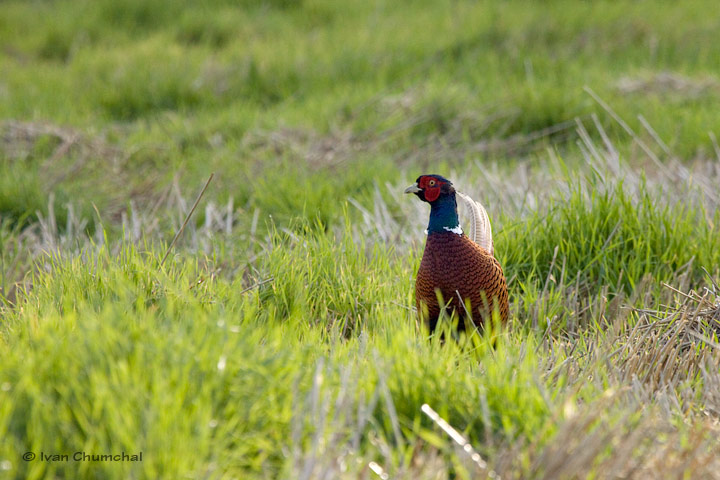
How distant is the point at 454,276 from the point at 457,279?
1 centimetres

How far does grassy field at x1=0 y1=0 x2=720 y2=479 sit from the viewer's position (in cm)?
158

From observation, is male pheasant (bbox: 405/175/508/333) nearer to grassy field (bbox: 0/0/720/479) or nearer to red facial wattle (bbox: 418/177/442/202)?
red facial wattle (bbox: 418/177/442/202)

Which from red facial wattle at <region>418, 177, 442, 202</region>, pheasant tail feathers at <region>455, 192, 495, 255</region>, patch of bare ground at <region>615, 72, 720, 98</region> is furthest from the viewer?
patch of bare ground at <region>615, 72, 720, 98</region>

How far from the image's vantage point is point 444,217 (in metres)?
2.50

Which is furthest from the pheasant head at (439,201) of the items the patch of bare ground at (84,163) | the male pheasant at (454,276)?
the patch of bare ground at (84,163)

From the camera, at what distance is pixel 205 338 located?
5.76ft

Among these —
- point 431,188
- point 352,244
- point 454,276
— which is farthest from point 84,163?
point 454,276

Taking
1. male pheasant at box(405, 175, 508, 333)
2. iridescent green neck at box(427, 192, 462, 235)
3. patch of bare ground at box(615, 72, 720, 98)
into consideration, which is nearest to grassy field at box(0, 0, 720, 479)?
patch of bare ground at box(615, 72, 720, 98)

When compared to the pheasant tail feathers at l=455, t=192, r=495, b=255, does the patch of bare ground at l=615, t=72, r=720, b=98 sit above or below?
above

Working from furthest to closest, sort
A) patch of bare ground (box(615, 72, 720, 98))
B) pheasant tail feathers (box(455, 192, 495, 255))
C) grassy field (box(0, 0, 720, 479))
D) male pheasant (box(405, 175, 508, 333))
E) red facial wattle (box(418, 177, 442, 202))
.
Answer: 1. patch of bare ground (box(615, 72, 720, 98))
2. pheasant tail feathers (box(455, 192, 495, 255))
3. red facial wattle (box(418, 177, 442, 202))
4. male pheasant (box(405, 175, 508, 333))
5. grassy field (box(0, 0, 720, 479))

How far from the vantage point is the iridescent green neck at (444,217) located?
2477 millimetres

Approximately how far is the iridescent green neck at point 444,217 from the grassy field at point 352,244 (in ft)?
1.24

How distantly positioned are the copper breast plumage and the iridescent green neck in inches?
1.0

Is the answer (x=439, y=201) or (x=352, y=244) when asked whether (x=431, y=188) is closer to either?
(x=439, y=201)
